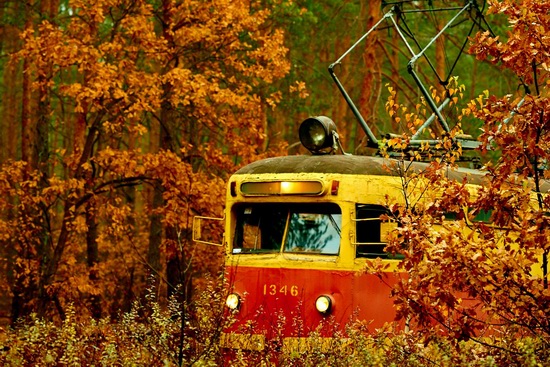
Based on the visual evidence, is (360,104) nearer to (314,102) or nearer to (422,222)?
(314,102)

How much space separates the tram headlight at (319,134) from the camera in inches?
452

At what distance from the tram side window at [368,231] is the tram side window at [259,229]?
85cm

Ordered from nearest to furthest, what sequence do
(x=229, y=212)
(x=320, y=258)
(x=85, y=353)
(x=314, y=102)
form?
(x=85, y=353) < (x=320, y=258) < (x=229, y=212) < (x=314, y=102)

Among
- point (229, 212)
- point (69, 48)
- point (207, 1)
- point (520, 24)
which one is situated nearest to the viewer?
point (520, 24)

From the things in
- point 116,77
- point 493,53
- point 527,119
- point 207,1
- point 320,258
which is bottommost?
point 320,258

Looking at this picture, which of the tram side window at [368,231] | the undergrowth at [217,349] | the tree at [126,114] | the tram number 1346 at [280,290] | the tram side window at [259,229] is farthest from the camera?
the tree at [126,114]

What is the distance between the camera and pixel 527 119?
7.20 metres

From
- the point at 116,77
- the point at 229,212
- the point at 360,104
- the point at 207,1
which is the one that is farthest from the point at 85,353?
the point at 360,104

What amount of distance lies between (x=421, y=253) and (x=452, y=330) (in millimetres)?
612

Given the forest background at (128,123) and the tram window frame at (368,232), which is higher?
the forest background at (128,123)

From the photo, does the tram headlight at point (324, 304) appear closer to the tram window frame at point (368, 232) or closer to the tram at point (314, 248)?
the tram at point (314, 248)

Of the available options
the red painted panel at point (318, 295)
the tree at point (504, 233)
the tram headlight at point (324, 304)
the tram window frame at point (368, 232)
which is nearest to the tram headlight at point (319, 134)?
the tram window frame at point (368, 232)

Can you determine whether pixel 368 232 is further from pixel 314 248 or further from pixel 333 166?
pixel 333 166

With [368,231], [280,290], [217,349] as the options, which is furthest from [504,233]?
[280,290]
